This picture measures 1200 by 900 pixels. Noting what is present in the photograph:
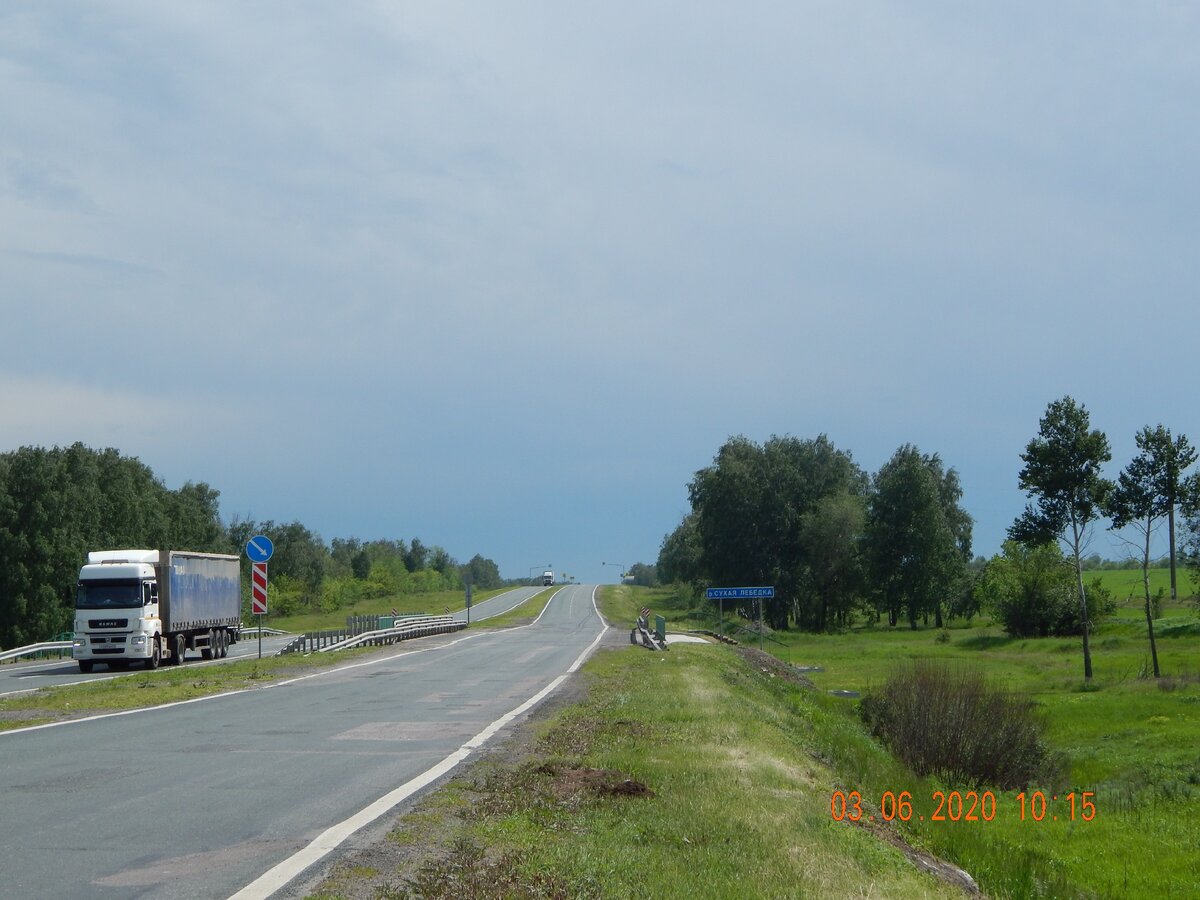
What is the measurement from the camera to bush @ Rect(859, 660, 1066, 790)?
24.2 meters

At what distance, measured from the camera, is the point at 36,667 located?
37688 millimetres

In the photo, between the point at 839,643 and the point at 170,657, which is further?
the point at 839,643

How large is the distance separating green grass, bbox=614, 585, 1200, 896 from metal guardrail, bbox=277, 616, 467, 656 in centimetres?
1824

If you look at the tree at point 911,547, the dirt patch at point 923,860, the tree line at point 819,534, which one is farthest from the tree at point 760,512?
the dirt patch at point 923,860

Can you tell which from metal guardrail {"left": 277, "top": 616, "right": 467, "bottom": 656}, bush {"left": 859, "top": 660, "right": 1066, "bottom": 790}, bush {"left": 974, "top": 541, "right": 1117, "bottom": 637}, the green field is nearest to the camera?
bush {"left": 859, "top": 660, "right": 1066, "bottom": 790}

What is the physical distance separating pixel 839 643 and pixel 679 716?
5508 cm

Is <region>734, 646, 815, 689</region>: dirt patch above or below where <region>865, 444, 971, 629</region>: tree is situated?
below

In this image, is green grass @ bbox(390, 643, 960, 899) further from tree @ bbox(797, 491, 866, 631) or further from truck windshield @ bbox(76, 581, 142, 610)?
tree @ bbox(797, 491, 866, 631)

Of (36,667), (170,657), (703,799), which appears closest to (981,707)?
(703,799)

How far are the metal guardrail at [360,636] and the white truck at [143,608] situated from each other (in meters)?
3.29

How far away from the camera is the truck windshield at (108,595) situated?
33250 millimetres

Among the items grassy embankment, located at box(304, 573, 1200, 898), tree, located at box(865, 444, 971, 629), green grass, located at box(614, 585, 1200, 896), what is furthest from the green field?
grassy embankment, located at box(304, 573, 1200, 898)

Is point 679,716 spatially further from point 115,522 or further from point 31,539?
point 115,522

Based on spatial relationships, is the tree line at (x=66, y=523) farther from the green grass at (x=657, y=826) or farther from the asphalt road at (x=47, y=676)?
the green grass at (x=657, y=826)
